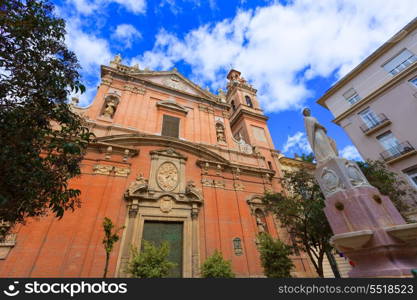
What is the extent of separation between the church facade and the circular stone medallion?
0.19 ft

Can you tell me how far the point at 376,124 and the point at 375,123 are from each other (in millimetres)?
367

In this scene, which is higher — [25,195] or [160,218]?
[160,218]

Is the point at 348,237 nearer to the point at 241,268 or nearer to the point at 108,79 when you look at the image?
the point at 241,268

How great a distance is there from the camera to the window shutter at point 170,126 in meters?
13.6

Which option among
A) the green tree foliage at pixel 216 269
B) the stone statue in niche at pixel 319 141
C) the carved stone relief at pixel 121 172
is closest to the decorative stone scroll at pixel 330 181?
the stone statue in niche at pixel 319 141

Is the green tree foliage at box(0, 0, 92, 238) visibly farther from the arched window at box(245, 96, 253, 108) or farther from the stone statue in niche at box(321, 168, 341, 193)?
the arched window at box(245, 96, 253, 108)

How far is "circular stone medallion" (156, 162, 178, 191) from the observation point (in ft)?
34.7

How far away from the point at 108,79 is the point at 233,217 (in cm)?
1268

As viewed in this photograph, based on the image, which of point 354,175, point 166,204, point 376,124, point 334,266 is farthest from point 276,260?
point 376,124

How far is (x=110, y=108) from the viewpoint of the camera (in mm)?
12461

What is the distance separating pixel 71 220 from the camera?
7992mm

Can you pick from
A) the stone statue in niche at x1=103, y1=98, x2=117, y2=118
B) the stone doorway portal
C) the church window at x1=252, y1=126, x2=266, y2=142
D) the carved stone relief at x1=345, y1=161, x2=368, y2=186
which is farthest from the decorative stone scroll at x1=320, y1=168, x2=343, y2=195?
the church window at x1=252, y1=126, x2=266, y2=142

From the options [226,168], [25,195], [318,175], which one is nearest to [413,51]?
[226,168]

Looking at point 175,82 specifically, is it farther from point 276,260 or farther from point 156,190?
point 276,260
